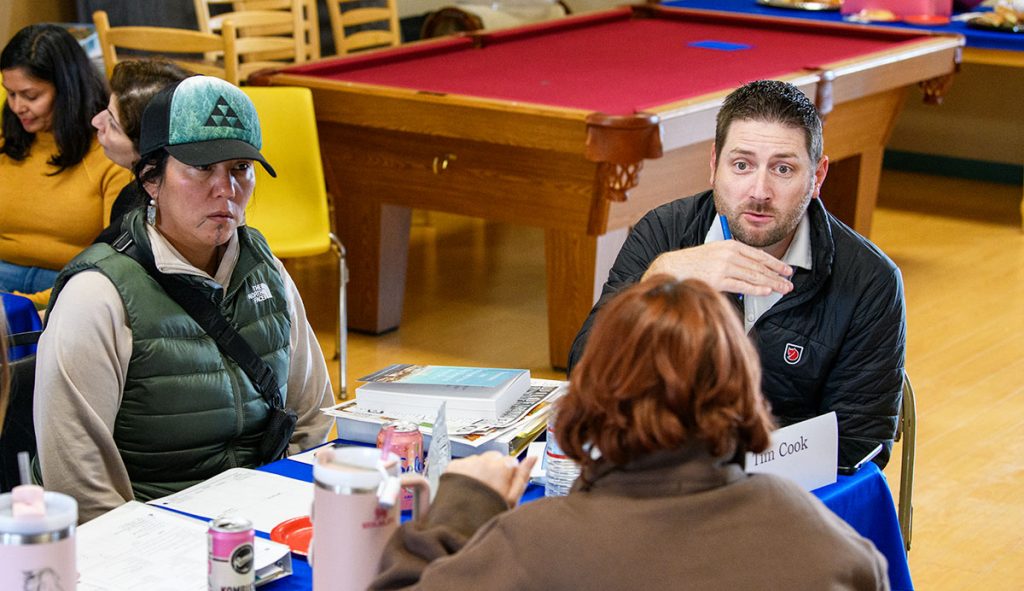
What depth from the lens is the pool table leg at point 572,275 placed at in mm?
4207

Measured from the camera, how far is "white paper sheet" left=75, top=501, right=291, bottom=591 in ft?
5.36

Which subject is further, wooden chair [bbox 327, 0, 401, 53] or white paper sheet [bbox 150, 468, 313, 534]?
wooden chair [bbox 327, 0, 401, 53]

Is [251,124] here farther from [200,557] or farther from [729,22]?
[729,22]

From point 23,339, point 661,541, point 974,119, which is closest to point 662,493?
point 661,541

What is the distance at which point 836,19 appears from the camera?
668 cm

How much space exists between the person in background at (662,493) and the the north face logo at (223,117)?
97 cm

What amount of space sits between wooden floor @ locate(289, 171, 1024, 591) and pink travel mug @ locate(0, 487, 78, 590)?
226 cm

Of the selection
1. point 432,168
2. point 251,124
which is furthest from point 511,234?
point 251,124

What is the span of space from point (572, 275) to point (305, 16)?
2650 millimetres

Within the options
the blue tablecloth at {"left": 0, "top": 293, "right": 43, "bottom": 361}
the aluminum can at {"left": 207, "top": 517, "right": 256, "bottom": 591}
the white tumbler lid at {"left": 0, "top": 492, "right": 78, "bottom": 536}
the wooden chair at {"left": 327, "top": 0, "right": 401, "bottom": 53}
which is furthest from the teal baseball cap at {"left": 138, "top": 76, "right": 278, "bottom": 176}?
the wooden chair at {"left": 327, "top": 0, "right": 401, "bottom": 53}

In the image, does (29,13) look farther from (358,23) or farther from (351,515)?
(351,515)

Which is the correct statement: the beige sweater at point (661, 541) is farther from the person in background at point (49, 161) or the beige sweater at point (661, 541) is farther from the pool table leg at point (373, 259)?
the pool table leg at point (373, 259)

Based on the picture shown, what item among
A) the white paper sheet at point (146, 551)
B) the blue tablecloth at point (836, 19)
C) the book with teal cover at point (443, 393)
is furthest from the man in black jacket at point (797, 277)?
the blue tablecloth at point (836, 19)

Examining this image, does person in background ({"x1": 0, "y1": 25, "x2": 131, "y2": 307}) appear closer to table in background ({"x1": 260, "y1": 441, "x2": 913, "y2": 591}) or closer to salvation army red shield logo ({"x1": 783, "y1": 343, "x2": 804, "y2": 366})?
table in background ({"x1": 260, "y1": 441, "x2": 913, "y2": 591})
